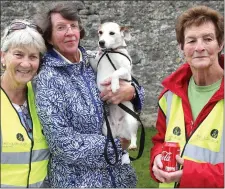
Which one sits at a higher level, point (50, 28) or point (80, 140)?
point (50, 28)

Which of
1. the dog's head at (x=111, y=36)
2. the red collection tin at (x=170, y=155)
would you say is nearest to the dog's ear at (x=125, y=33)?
the dog's head at (x=111, y=36)

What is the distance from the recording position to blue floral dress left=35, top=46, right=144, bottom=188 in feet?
9.02

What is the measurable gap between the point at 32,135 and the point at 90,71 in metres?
0.61

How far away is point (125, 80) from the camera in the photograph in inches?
135

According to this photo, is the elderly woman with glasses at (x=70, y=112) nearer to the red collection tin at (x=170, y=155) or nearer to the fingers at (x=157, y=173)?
the fingers at (x=157, y=173)

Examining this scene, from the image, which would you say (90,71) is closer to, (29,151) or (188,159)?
(29,151)

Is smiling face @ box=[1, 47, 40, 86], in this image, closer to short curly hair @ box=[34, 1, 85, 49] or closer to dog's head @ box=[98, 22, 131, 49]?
short curly hair @ box=[34, 1, 85, 49]

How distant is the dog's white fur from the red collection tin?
0.59 m

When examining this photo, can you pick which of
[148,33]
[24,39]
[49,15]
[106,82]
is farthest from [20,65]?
[148,33]

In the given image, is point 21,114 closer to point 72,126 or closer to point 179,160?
point 72,126

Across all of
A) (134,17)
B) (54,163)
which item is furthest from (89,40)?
(54,163)

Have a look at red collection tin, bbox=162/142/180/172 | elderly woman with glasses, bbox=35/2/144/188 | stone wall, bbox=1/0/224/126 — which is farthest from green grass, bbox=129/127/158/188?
red collection tin, bbox=162/142/180/172

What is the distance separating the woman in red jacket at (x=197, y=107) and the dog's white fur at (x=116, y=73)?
1.70 ft

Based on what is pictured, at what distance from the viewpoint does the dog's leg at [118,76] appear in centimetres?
328
